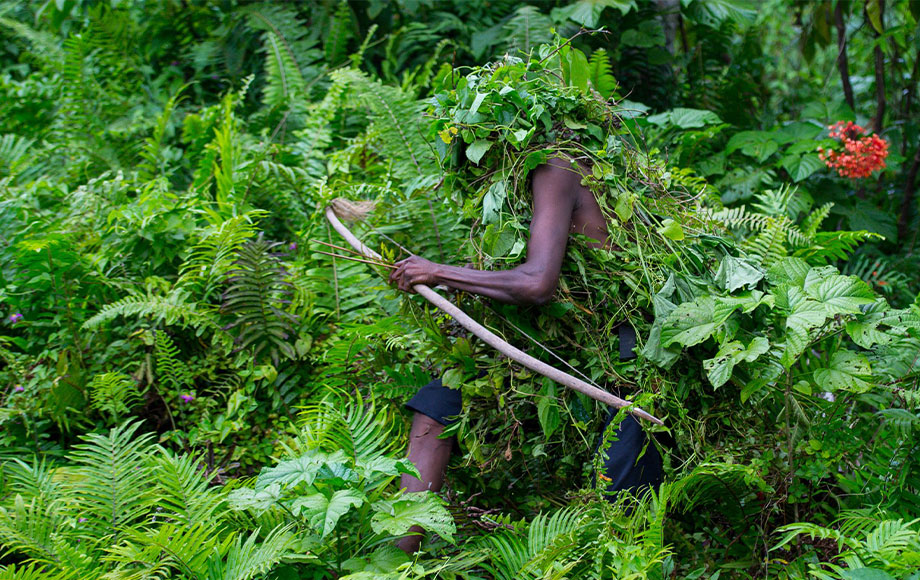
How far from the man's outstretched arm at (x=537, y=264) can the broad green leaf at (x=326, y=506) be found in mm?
902

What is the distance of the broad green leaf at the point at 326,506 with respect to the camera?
8.52 ft

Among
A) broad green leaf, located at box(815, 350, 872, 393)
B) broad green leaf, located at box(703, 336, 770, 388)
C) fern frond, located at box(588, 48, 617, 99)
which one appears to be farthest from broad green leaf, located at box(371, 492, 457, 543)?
fern frond, located at box(588, 48, 617, 99)

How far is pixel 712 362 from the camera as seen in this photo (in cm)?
288

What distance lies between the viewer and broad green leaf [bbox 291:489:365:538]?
260 centimetres

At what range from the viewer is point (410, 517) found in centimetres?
278

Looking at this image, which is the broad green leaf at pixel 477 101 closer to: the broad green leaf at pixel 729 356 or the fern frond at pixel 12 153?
the broad green leaf at pixel 729 356

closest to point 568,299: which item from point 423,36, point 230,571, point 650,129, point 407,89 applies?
point 230,571

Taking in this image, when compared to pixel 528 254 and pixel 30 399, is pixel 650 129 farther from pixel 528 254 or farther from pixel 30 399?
pixel 30 399

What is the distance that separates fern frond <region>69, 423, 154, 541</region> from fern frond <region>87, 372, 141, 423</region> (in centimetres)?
43

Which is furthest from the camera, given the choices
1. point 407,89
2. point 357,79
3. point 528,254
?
point 407,89

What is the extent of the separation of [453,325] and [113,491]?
66.1 inches

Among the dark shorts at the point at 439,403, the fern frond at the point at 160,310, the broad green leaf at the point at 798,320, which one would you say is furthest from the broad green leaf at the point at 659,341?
the fern frond at the point at 160,310

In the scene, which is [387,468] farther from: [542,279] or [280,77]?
[280,77]

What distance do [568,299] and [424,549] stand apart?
3.94 feet
